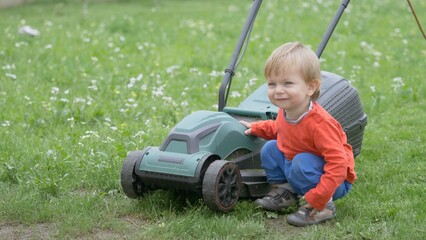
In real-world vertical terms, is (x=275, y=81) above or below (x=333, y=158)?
above

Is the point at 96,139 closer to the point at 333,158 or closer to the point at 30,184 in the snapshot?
the point at 30,184

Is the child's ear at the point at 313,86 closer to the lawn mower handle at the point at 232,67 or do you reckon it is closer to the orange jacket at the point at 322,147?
the orange jacket at the point at 322,147

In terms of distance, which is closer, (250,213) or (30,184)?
(250,213)

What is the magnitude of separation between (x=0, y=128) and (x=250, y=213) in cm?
254

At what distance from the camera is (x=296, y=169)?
166 inches

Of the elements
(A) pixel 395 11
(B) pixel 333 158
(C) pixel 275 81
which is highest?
(C) pixel 275 81

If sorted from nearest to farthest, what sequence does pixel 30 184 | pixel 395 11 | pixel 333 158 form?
pixel 333 158, pixel 30 184, pixel 395 11

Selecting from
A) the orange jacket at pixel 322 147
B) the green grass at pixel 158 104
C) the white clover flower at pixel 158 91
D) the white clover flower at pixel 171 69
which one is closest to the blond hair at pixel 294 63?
the orange jacket at pixel 322 147

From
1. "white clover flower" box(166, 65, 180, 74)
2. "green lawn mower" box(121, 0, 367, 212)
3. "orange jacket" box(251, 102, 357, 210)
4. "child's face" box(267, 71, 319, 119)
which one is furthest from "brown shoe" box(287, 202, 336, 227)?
"white clover flower" box(166, 65, 180, 74)

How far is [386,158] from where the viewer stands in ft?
18.1

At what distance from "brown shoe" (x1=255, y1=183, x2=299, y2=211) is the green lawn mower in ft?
0.30

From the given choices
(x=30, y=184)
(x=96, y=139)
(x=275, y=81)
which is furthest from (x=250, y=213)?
(x=96, y=139)

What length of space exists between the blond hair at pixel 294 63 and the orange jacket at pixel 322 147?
197mm

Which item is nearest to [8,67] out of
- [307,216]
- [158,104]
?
[158,104]
